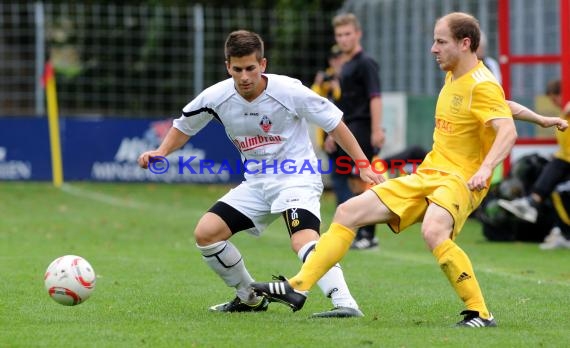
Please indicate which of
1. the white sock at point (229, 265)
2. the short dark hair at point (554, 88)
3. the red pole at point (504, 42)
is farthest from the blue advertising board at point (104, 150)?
the white sock at point (229, 265)

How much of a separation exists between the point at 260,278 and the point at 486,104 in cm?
330

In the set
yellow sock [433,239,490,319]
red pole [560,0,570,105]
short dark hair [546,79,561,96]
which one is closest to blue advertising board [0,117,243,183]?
red pole [560,0,570,105]

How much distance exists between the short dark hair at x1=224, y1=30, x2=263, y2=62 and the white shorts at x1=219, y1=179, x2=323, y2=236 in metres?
0.80

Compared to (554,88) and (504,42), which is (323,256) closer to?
(554,88)

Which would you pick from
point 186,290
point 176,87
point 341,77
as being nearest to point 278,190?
point 186,290

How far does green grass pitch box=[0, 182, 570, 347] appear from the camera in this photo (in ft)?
21.1

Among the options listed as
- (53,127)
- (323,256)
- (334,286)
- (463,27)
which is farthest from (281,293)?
(53,127)

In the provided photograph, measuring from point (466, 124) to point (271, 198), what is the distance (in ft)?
4.30

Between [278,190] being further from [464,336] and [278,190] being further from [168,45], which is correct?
[168,45]

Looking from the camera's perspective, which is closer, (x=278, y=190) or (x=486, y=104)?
(x=486, y=104)

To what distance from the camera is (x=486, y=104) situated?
684cm

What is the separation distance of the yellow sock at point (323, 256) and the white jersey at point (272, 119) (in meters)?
0.68

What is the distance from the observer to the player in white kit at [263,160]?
7273 millimetres

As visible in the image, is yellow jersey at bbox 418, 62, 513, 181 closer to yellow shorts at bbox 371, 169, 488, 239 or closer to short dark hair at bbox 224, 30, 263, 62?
yellow shorts at bbox 371, 169, 488, 239
